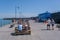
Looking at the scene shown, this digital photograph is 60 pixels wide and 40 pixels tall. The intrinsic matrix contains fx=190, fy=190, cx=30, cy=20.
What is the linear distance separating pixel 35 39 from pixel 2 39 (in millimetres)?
2564

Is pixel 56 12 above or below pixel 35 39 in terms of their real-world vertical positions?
above

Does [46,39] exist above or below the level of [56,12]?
below

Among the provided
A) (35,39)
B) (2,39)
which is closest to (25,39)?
(35,39)

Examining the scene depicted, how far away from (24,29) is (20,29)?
40cm

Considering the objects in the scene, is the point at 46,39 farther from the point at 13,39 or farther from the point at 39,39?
the point at 13,39

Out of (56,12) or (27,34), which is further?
(56,12)

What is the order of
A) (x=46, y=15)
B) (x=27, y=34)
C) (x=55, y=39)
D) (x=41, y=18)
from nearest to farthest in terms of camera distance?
(x=55, y=39) → (x=27, y=34) → (x=46, y=15) → (x=41, y=18)

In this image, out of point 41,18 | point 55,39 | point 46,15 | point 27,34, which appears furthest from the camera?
point 41,18

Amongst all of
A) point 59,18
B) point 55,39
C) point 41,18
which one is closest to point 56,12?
point 59,18

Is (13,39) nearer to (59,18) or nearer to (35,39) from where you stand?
(35,39)

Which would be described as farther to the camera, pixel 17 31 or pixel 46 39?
pixel 17 31

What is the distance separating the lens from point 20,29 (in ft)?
59.6

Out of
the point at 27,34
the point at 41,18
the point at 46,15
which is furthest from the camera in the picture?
the point at 41,18

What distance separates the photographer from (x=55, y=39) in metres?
14.5
